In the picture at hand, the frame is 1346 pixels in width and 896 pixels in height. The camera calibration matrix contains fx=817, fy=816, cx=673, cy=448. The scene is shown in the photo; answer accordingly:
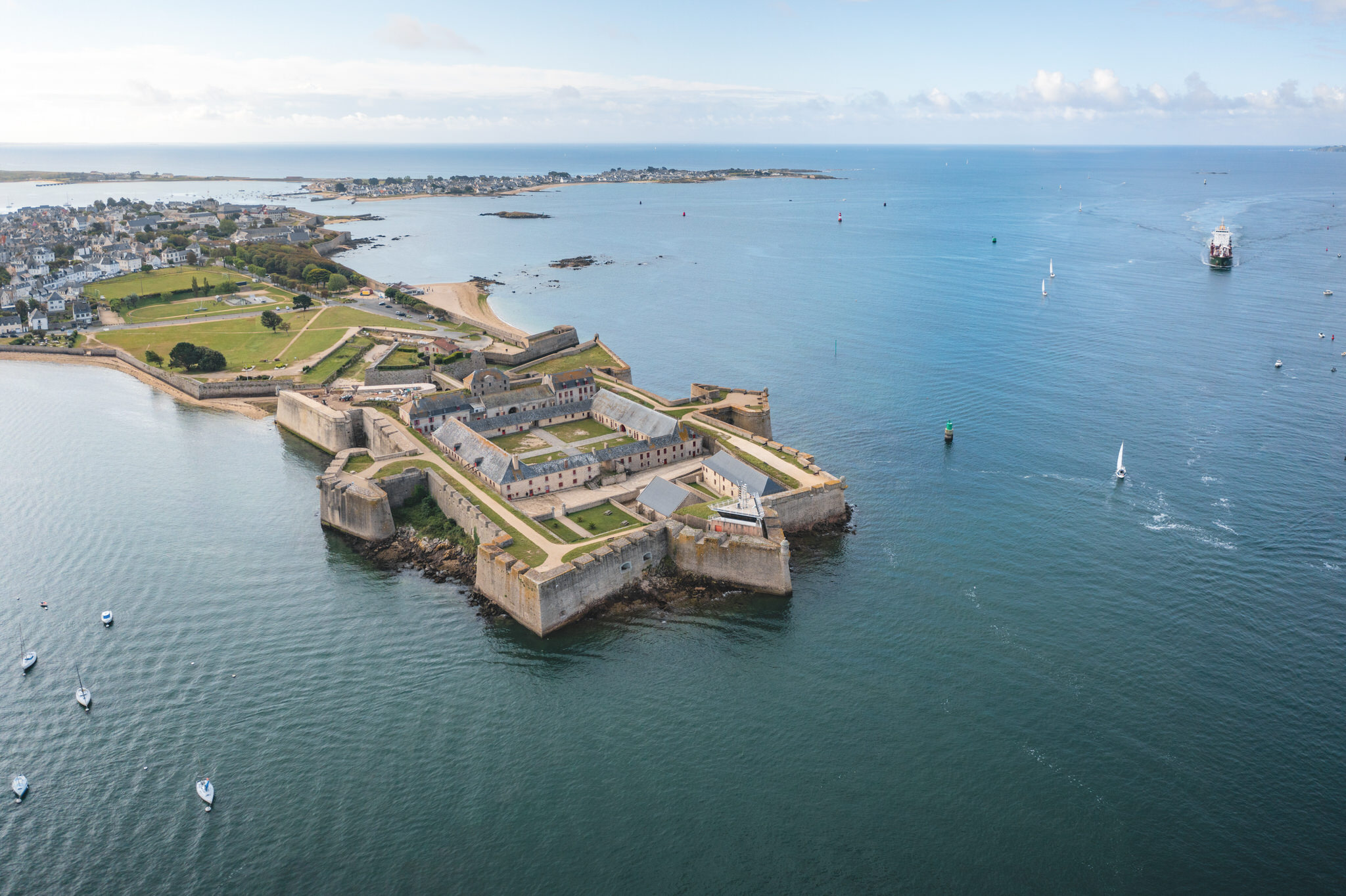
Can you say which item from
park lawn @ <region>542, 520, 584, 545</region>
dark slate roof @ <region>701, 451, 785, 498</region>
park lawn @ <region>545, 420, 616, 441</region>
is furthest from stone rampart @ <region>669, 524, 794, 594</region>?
park lawn @ <region>545, 420, 616, 441</region>

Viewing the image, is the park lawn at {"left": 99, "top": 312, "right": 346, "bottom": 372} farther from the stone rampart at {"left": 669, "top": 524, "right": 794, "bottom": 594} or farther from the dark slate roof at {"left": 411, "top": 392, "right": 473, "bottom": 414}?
the stone rampart at {"left": 669, "top": 524, "right": 794, "bottom": 594}

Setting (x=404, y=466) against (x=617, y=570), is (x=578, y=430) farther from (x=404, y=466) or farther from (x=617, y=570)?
(x=617, y=570)

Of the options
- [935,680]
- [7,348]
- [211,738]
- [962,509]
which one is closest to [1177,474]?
[962,509]

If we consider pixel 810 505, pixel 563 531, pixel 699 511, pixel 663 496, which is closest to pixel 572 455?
pixel 663 496

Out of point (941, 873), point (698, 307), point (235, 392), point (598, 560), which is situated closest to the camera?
point (941, 873)

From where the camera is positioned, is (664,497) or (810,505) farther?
(810,505)

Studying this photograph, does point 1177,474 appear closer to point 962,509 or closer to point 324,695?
point 962,509
